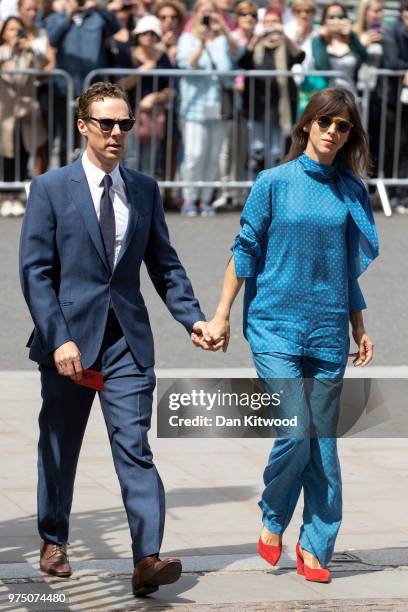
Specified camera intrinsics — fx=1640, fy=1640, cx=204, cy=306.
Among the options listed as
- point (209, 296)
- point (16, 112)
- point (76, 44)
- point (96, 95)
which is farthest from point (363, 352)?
point (76, 44)

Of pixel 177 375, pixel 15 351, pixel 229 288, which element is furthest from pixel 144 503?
pixel 15 351

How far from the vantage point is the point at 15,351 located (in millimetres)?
10297

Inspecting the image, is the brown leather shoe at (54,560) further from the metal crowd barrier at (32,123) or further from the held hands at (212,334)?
the metal crowd barrier at (32,123)

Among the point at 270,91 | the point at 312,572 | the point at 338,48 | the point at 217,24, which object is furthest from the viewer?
the point at 338,48

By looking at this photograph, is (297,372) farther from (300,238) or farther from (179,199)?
(179,199)

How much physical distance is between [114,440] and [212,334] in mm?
500

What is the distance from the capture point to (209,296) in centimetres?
1202

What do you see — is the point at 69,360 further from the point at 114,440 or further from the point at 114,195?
the point at 114,195

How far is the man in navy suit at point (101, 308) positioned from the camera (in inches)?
220

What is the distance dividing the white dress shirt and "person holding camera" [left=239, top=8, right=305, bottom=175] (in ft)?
34.1

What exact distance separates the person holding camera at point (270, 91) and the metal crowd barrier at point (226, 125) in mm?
14

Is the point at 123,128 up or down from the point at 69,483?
up

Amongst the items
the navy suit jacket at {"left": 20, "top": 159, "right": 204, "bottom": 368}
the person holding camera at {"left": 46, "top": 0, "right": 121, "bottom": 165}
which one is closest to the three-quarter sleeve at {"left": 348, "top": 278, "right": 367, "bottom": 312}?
the navy suit jacket at {"left": 20, "top": 159, "right": 204, "bottom": 368}

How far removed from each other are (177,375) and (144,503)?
390 centimetres
